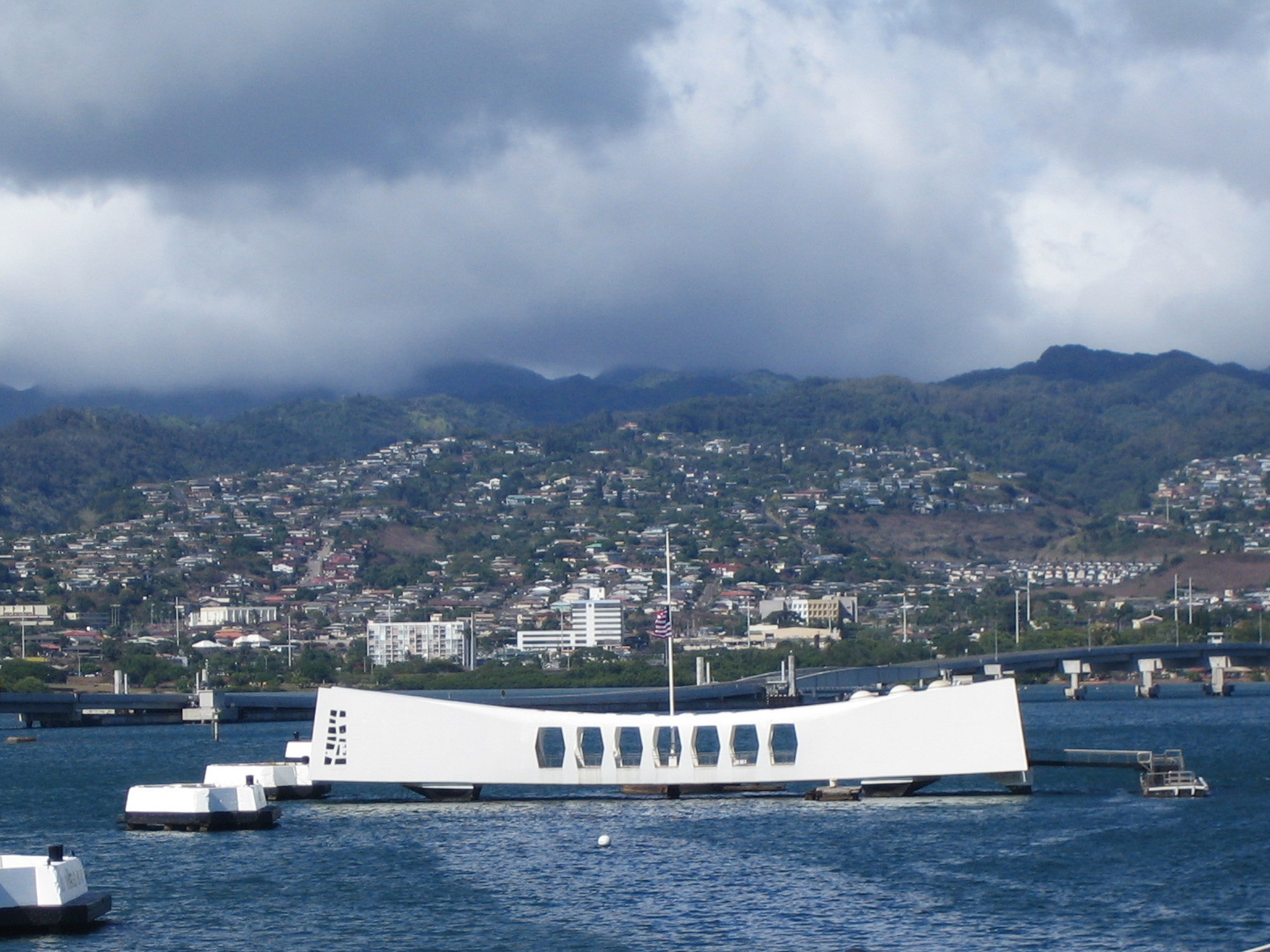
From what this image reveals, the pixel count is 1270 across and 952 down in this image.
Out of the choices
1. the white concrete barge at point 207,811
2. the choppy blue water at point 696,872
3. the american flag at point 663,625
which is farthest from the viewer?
the american flag at point 663,625

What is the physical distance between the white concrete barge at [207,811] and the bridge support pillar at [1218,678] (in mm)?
119371

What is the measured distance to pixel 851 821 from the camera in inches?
1932

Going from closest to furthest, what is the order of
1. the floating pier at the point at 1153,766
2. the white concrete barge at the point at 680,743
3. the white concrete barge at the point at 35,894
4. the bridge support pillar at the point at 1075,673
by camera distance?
the white concrete barge at the point at 35,894 → the white concrete barge at the point at 680,743 → the floating pier at the point at 1153,766 → the bridge support pillar at the point at 1075,673

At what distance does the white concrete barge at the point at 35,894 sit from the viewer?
112 ft

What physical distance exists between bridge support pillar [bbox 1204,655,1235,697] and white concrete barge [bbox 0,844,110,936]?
13483 centimetres

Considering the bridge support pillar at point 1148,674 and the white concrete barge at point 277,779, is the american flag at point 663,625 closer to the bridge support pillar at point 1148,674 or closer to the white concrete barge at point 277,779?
the white concrete barge at point 277,779

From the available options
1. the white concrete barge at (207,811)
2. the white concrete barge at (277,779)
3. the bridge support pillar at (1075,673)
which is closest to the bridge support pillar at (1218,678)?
the bridge support pillar at (1075,673)

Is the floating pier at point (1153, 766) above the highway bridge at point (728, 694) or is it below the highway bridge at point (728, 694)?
below

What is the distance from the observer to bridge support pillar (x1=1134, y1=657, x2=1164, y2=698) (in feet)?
518

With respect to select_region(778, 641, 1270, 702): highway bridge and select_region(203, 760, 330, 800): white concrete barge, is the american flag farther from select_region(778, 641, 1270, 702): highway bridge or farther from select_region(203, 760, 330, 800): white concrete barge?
select_region(778, 641, 1270, 702): highway bridge

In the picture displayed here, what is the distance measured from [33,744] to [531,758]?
2660 inches

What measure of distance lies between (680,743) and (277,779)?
42.6 ft

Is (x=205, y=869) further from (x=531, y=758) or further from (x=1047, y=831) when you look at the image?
(x=1047, y=831)

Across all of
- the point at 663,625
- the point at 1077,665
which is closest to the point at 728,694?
the point at 1077,665
